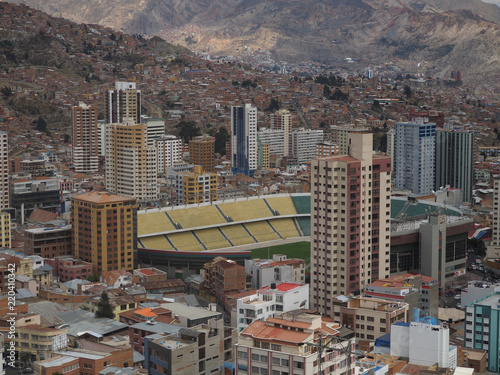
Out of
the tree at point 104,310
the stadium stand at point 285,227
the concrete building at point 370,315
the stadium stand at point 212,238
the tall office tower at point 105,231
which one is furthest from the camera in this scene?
the stadium stand at point 285,227

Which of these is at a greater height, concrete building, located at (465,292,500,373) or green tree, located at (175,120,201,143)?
green tree, located at (175,120,201,143)

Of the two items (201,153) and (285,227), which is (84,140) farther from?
(285,227)

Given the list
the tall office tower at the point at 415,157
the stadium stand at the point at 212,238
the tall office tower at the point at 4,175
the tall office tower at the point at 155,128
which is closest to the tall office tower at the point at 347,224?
the stadium stand at the point at 212,238

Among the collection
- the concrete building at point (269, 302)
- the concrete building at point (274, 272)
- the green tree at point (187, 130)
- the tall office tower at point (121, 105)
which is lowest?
the concrete building at point (274, 272)

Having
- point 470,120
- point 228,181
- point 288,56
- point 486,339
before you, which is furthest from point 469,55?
point 486,339

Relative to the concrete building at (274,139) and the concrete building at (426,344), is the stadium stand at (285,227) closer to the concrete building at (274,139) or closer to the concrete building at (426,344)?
the concrete building at (426,344)

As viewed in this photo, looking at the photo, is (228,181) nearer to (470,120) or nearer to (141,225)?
(141,225)

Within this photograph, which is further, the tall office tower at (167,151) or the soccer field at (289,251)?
the tall office tower at (167,151)

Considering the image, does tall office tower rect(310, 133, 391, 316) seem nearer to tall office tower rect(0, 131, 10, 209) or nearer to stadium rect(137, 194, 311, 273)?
stadium rect(137, 194, 311, 273)

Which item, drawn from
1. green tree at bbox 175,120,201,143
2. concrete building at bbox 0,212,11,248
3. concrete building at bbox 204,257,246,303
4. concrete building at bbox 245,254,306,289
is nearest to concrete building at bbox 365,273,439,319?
concrete building at bbox 245,254,306,289
